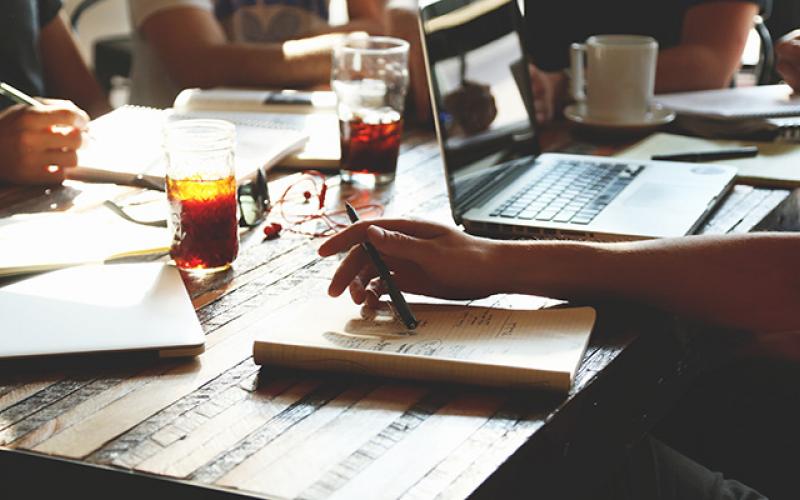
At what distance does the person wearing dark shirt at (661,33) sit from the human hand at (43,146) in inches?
35.4

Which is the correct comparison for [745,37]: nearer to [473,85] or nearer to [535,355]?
[473,85]

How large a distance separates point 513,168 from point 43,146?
2.35ft

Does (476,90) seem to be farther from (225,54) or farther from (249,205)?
(225,54)

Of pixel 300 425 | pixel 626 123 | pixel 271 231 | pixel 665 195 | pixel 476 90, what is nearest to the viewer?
pixel 300 425

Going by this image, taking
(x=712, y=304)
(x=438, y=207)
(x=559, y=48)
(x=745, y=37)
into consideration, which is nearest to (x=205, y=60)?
(x=559, y=48)

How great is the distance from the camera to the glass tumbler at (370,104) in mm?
1524

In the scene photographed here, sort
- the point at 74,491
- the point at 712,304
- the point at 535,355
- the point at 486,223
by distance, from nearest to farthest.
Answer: the point at 74,491, the point at 535,355, the point at 712,304, the point at 486,223

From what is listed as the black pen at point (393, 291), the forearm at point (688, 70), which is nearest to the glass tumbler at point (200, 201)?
the black pen at point (393, 291)

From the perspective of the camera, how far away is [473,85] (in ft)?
4.92

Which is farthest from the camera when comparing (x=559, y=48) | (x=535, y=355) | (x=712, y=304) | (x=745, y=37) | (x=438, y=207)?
(x=559, y=48)

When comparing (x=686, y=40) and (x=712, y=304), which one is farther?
(x=686, y=40)

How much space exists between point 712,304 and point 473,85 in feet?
1.94

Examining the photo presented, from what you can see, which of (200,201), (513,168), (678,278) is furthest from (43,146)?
(678,278)

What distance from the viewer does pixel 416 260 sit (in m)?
1.02
